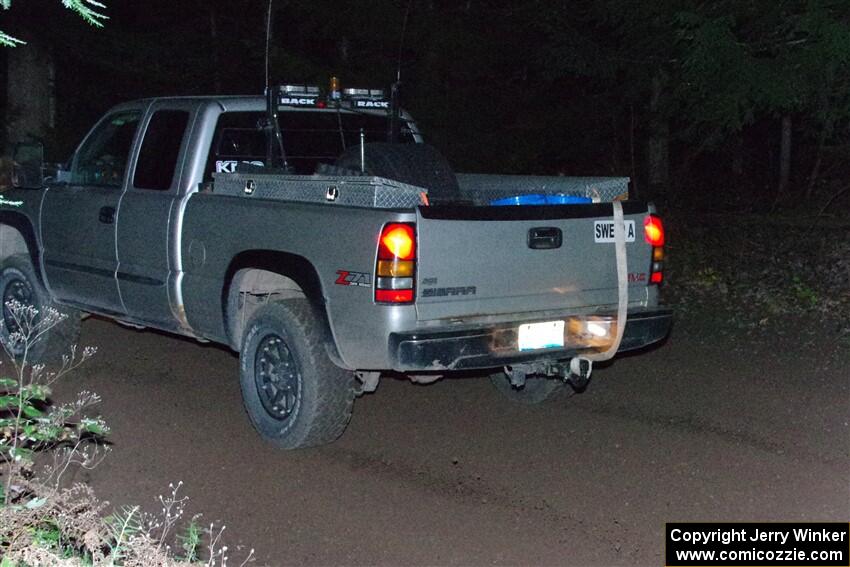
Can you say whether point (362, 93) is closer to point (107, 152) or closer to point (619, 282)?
point (107, 152)

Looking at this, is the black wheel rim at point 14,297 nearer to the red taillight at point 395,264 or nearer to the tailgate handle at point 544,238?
the red taillight at point 395,264

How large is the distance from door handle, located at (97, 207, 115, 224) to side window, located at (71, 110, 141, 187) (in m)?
0.22

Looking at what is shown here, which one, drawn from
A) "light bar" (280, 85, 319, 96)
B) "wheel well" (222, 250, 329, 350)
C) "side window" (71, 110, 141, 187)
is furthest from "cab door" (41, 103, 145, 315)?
"wheel well" (222, 250, 329, 350)

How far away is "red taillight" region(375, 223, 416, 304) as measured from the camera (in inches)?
219

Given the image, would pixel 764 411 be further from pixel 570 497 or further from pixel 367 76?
pixel 367 76

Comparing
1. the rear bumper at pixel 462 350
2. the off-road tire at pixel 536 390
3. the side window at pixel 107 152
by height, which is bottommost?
the off-road tire at pixel 536 390

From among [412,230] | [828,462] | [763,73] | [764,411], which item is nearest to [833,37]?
[763,73]

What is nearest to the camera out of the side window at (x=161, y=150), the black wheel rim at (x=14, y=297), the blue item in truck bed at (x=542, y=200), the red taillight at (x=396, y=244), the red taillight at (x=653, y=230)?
the red taillight at (x=396, y=244)

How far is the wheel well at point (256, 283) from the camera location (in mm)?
6188

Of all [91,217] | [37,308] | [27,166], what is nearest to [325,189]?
[91,217]

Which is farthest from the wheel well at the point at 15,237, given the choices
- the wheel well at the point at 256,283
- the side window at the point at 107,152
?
the wheel well at the point at 256,283

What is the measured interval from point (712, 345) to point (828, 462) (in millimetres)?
3249

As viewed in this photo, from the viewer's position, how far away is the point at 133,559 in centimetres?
399

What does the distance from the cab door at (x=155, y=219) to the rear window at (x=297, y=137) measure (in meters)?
0.25
